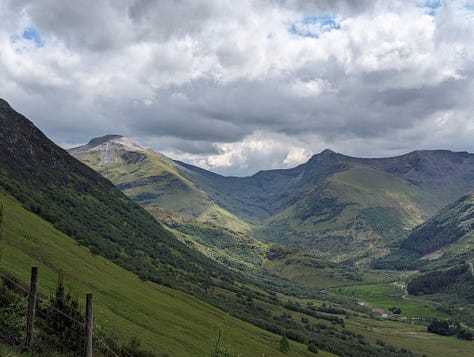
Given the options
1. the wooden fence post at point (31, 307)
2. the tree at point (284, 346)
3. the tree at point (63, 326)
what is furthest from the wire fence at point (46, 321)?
the tree at point (284, 346)

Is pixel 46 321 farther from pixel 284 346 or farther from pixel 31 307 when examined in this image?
pixel 284 346

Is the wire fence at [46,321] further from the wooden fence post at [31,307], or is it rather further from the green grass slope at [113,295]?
the green grass slope at [113,295]

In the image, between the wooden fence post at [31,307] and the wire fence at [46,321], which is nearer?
the wooden fence post at [31,307]

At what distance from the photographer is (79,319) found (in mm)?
41562

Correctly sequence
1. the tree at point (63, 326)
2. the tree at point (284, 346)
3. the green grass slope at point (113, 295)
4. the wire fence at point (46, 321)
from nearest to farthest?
the wire fence at point (46, 321) → the tree at point (63, 326) → the green grass slope at point (113, 295) → the tree at point (284, 346)

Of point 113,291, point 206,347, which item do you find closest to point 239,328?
point 206,347

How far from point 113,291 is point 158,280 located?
71.2 meters

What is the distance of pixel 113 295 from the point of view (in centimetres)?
9488

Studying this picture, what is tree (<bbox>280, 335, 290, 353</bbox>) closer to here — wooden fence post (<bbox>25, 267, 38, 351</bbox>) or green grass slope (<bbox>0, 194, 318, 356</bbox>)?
green grass slope (<bbox>0, 194, 318, 356</bbox>)

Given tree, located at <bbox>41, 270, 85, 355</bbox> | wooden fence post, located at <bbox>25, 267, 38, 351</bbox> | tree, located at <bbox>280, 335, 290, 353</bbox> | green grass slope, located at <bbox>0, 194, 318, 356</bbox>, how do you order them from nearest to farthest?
wooden fence post, located at <bbox>25, 267, 38, 351</bbox>
tree, located at <bbox>41, 270, 85, 355</bbox>
green grass slope, located at <bbox>0, 194, 318, 356</bbox>
tree, located at <bbox>280, 335, 290, 353</bbox>

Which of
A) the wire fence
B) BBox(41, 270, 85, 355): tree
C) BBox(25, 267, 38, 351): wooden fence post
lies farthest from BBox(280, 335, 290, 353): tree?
BBox(25, 267, 38, 351): wooden fence post

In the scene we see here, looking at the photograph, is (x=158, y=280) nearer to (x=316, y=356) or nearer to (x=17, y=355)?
(x=316, y=356)

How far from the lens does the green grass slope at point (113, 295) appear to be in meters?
73.7

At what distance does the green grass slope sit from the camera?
242ft
